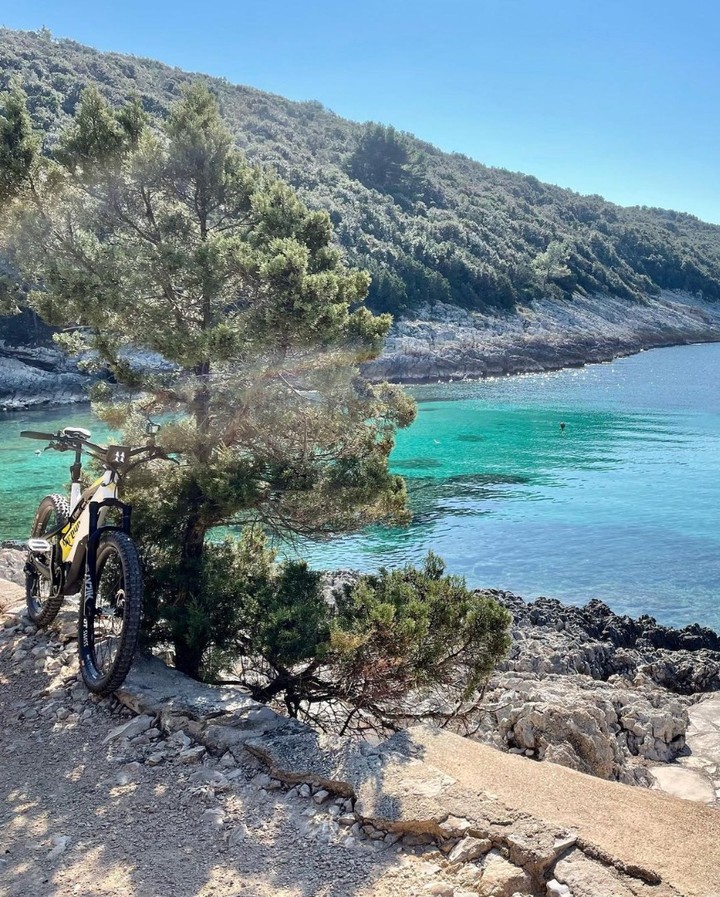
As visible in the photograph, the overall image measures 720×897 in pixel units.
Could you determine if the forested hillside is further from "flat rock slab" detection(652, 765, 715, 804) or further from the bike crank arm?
the bike crank arm

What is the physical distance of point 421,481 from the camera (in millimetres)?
28469

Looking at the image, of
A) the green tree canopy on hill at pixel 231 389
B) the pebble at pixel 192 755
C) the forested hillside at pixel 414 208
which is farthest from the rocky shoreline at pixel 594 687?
the forested hillside at pixel 414 208

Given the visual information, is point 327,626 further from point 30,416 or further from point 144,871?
point 30,416

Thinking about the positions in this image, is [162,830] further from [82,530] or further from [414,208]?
[414,208]

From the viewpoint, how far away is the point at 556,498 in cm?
2594

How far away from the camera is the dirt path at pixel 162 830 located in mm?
3771

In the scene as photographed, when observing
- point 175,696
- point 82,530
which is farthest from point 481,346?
point 175,696

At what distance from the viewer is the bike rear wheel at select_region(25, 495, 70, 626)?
6816mm

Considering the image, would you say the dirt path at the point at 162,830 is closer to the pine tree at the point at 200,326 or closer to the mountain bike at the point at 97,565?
the mountain bike at the point at 97,565

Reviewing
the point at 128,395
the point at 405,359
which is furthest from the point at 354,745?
the point at 405,359

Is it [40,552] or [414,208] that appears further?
[414,208]

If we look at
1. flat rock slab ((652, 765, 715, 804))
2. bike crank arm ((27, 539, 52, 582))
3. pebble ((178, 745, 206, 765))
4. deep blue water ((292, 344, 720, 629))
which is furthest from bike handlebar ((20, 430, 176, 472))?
deep blue water ((292, 344, 720, 629))

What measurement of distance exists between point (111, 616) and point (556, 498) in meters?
22.0

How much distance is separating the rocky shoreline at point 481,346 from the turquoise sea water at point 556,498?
20.7 ft
